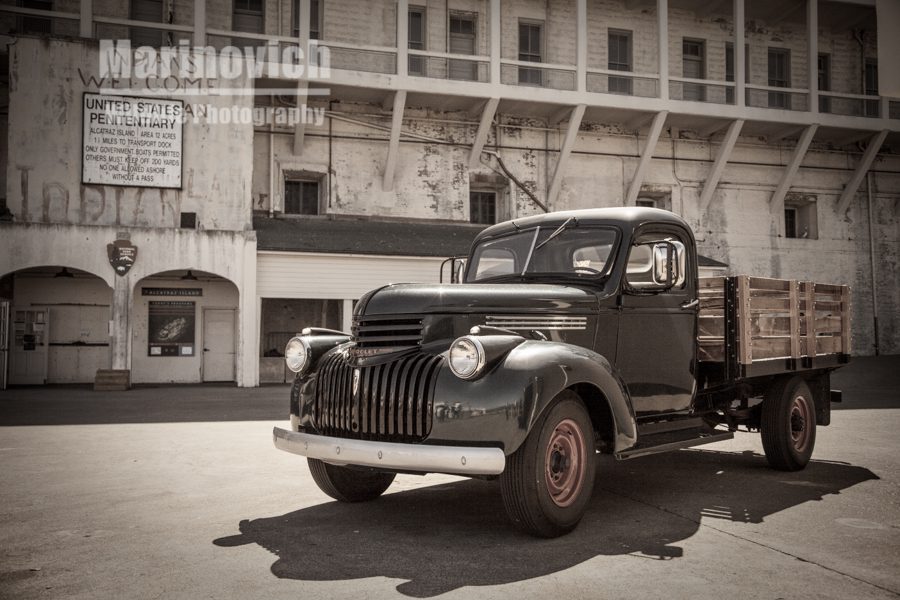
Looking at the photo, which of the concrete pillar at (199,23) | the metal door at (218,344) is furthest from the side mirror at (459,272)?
the metal door at (218,344)

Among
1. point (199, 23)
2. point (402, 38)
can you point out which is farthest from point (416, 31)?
point (199, 23)

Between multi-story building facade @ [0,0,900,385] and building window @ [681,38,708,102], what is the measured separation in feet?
0.24

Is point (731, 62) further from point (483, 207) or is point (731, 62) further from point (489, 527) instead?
point (489, 527)

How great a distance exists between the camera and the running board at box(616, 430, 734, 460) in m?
5.24

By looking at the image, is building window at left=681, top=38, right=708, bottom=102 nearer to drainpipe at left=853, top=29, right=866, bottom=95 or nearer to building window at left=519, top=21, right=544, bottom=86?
building window at left=519, top=21, right=544, bottom=86

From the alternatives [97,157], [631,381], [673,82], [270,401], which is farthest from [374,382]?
[673,82]

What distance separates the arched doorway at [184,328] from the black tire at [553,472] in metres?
16.8

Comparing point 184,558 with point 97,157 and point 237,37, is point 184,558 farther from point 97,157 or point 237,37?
point 237,37

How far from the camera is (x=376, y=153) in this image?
2177cm

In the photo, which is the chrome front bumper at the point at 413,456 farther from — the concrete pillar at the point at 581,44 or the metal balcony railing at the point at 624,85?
the metal balcony railing at the point at 624,85

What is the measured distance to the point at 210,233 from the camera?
61.0ft

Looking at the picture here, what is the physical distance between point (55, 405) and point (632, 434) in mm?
12503

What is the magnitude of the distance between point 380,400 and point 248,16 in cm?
1926

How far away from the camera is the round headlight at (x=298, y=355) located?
18.5 feet
